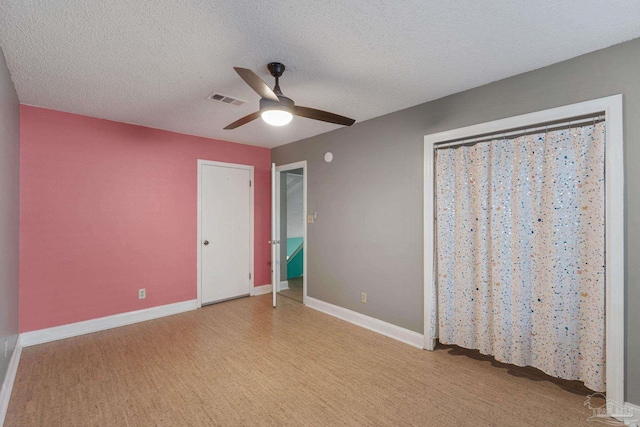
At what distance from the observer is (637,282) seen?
191 cm

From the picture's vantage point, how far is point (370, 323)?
3486 mm

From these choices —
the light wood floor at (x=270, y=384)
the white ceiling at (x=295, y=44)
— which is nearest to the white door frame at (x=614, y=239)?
the light wood floor at (x=270, y=384)

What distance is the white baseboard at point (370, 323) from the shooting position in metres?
3.07

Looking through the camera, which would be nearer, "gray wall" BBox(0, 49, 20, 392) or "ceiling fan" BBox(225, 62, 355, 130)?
"ceiling fan" BBox(225, 62, 355, 130)

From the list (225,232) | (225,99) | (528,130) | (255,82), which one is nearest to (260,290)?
(225,232)

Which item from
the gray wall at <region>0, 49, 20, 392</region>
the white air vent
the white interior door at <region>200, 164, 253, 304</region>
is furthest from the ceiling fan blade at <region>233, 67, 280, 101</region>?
the white interior door at <region>200, 164, 253, 304</region>

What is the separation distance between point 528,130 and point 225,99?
8.93 feet

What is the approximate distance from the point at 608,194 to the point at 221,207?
14.2ft

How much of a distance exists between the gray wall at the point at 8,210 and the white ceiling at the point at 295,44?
25cm

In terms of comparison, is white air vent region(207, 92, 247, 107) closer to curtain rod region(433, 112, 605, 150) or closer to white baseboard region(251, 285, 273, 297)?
curtain rod region(433, 112, 605, 150)

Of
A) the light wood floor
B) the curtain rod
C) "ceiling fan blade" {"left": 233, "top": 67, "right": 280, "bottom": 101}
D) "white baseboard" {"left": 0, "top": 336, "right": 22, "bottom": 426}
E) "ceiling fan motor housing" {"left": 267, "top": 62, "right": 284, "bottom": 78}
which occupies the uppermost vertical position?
"ceiling fan motor housing" {"left": 267, "top": 62, "right": 284, "bottom": 78}

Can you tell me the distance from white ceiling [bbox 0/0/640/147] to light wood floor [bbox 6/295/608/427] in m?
2.50

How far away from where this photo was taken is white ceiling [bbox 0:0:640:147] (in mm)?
1638

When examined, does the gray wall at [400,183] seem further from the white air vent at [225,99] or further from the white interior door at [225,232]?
the white air vent at [225,99]
